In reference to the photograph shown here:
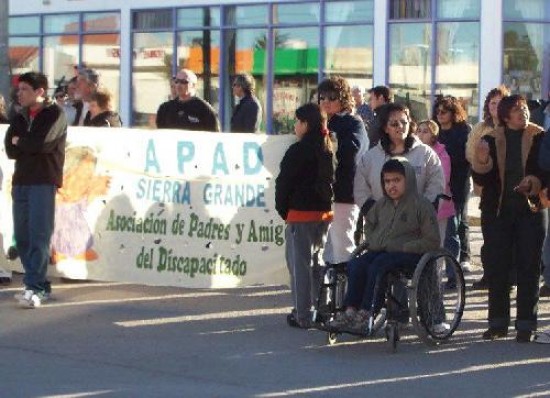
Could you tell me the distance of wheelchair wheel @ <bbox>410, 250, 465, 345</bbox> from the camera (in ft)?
31.8

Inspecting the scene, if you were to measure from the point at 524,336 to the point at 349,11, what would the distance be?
16.5 m

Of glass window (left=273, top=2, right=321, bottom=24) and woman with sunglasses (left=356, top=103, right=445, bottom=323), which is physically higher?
glass window (left=273, top=2, right=321, bottom=24)

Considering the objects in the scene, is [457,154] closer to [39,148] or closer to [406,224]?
[406,224]

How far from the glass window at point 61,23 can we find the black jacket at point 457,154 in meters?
18.1

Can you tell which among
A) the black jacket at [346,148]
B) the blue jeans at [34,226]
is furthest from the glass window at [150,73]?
the black jacket at [346,148]

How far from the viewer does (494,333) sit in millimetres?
10305

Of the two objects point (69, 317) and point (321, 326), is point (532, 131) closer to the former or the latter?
point (321, 326)

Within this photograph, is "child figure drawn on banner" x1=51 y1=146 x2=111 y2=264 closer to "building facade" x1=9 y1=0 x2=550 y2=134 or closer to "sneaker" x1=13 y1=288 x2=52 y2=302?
"sneaker" x1=13 y1=288 x2=52 y2=302

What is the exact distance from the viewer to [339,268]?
10.1 m

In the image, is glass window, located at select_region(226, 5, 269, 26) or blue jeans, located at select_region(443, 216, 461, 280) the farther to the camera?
glass window, located at select_region(226, 5, 269, 26)

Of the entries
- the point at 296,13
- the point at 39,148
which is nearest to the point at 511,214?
the point at 39,148

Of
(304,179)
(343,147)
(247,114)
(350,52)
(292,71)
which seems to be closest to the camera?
(304,179)

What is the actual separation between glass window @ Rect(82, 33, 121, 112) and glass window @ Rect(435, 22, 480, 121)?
25.1 feet

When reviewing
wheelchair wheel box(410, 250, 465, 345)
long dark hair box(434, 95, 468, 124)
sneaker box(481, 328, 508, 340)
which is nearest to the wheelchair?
wheelchair wheel box(410, 250, 465, 345)
